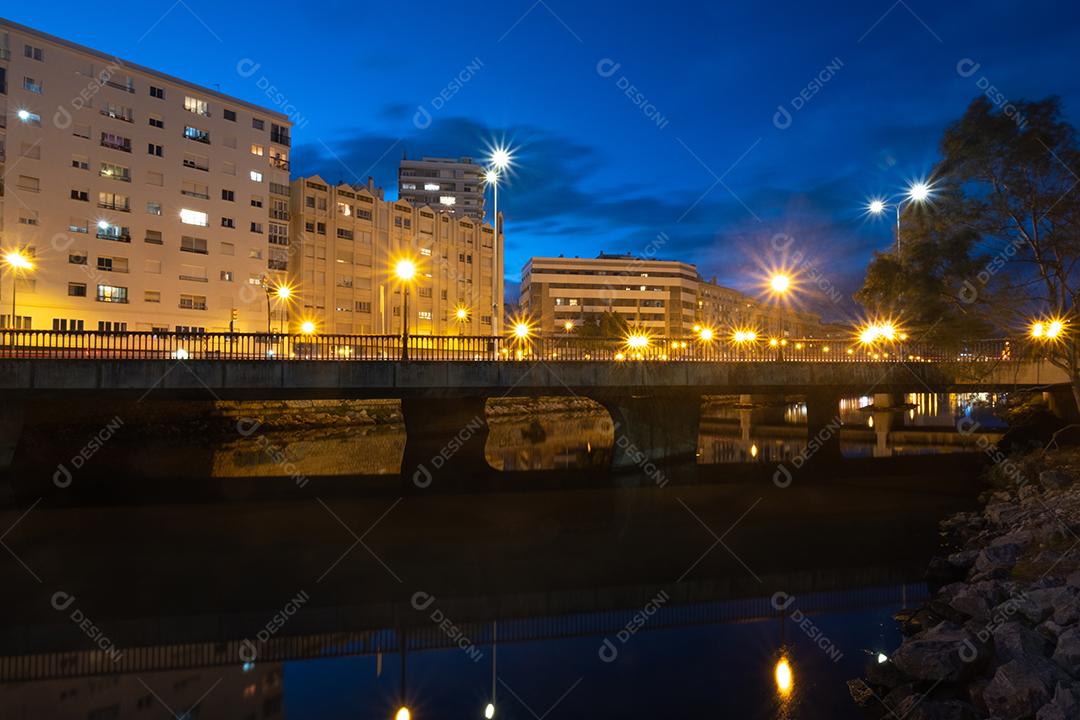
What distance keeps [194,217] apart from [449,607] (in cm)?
5821

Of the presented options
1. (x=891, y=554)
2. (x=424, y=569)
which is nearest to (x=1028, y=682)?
(x=891, y=554)

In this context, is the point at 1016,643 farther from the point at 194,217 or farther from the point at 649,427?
the point at 194,217

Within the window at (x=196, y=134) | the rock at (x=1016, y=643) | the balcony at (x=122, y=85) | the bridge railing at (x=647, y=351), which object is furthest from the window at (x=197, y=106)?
the rock at (x=1016, y=643)

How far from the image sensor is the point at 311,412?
45312mm

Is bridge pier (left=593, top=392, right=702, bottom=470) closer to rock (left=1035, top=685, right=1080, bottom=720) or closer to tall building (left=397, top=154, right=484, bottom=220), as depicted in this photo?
rock (left=1035, top=685, right=1080, bottom=720)

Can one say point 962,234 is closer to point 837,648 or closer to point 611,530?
point 611,530

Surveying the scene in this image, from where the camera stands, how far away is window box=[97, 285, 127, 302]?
53722 millimetres

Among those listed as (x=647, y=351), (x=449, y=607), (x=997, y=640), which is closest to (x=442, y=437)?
(x=647, y=351)

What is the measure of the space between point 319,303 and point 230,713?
6608 cm

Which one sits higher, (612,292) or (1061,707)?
(612,292)

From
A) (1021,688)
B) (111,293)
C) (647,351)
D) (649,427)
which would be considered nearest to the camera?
(1021,688)

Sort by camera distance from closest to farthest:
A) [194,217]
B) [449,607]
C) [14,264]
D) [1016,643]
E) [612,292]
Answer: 1. [1016,643]
2. [449,607]
3. [14,264]
4. [194,217]
5. [612,292]

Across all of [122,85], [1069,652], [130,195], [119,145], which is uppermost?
[122,85]

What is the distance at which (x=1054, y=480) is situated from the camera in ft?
61.9
